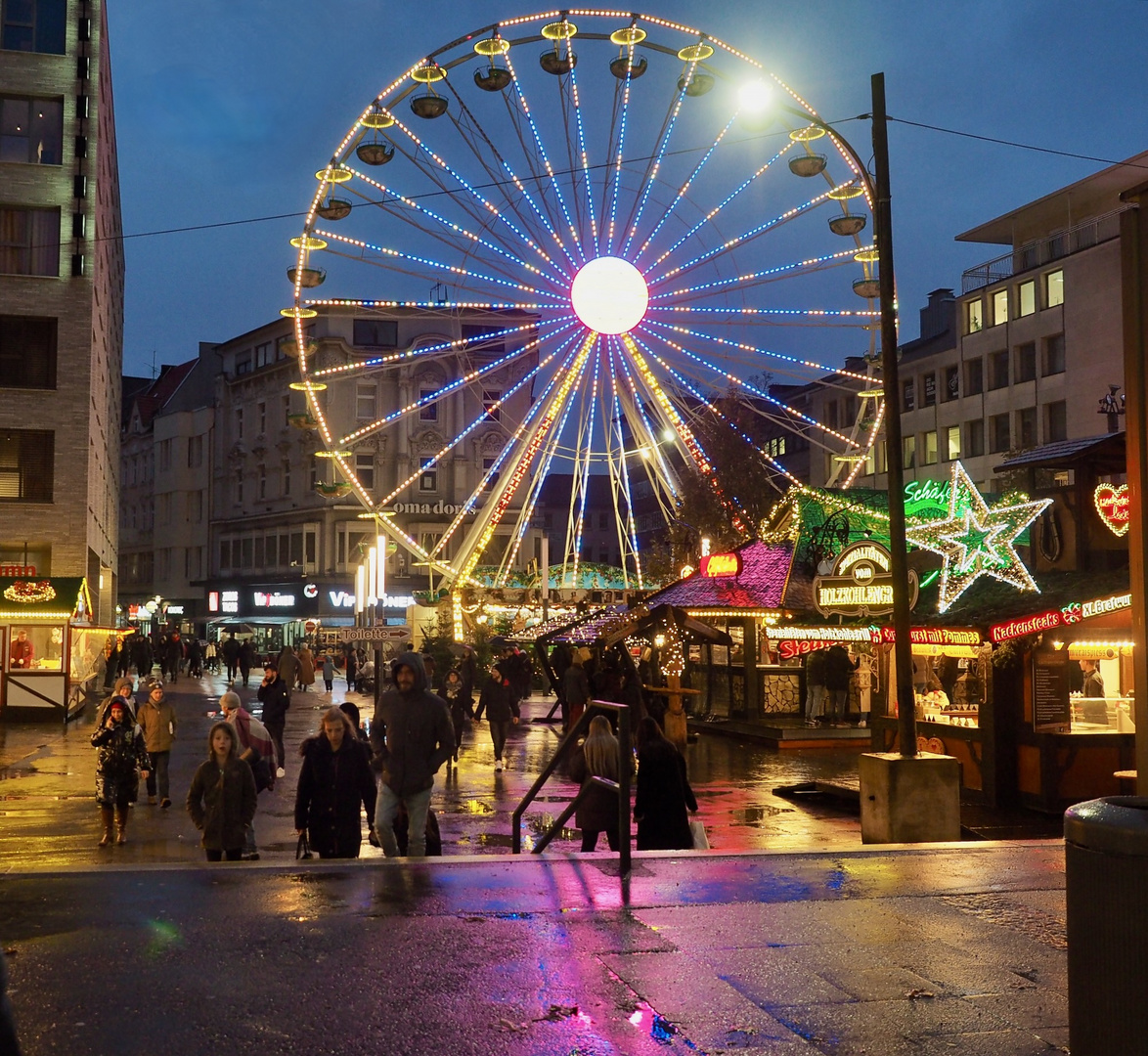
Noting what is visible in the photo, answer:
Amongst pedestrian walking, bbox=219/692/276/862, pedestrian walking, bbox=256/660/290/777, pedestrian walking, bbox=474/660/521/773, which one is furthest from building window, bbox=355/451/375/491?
pedestrian walking, bbox=219/692/276/862

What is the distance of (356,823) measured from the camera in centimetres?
1062

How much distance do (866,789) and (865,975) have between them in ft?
20.0

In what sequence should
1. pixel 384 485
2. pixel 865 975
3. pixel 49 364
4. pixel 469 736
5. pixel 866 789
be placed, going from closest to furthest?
pixel 865 975 < pixel 866 789 < pixel 469 736 < pixel 49 364 < pixel 384 485

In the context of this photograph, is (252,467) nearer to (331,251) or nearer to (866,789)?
(331,251)

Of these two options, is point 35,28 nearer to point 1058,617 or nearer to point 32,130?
point 32,130

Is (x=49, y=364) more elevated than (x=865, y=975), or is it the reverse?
(x=49, y=364)

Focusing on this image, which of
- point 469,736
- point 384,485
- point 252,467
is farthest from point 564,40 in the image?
point 252,467

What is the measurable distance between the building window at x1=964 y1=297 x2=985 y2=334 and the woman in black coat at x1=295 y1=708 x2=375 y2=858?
53017 mm

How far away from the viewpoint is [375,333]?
73312mm

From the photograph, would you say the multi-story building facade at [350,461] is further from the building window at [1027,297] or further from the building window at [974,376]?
the building window at [1027,297]

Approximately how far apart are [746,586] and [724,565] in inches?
25.8

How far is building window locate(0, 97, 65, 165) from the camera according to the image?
40625 millimetres

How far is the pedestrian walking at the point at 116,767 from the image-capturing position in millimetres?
13758

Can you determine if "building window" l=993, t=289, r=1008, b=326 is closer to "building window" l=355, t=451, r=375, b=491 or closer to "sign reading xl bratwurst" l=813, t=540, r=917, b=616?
"building window" l=355, t=451, r=375, b=491
